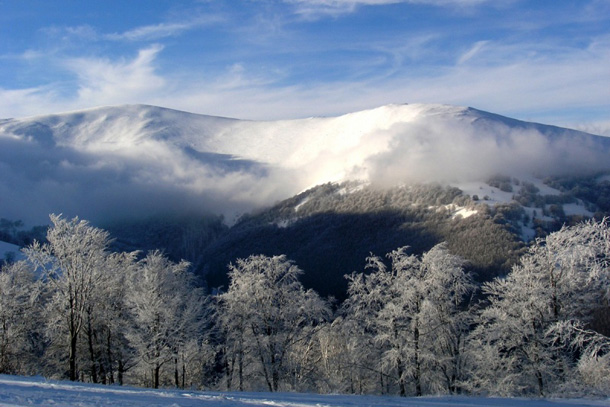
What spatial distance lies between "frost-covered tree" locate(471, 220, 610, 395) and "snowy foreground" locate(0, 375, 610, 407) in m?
10.8

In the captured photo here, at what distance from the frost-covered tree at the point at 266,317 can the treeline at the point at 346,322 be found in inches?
3.9

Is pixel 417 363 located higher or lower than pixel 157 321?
lower

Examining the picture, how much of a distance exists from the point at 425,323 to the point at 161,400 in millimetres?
19075

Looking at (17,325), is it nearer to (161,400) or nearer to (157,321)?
(157,321)

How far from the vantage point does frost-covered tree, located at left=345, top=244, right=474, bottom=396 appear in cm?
3006

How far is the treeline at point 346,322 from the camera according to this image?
2783 centimetres

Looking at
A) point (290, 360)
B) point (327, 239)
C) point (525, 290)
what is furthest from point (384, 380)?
point (327, 239)

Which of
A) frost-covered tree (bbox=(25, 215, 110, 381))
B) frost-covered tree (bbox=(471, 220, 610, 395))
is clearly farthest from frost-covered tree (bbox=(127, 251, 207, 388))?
frost-covered tree (bbox=(471, 220, 610, 395))

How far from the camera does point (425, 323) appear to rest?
30.0m

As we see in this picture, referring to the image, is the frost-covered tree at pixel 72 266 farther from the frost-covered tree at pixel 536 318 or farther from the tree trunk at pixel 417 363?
the frost-covered tree at pixel 536 318

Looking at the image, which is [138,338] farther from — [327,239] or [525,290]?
[327,239]

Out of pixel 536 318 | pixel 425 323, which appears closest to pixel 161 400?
pixel 425 323

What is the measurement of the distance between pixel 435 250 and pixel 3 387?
24.2 m

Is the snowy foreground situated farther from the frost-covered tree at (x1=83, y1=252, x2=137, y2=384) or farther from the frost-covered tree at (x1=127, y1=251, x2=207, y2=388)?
the frost-covered tree at (x1=83, y1=252, x2=137, y2=384)
